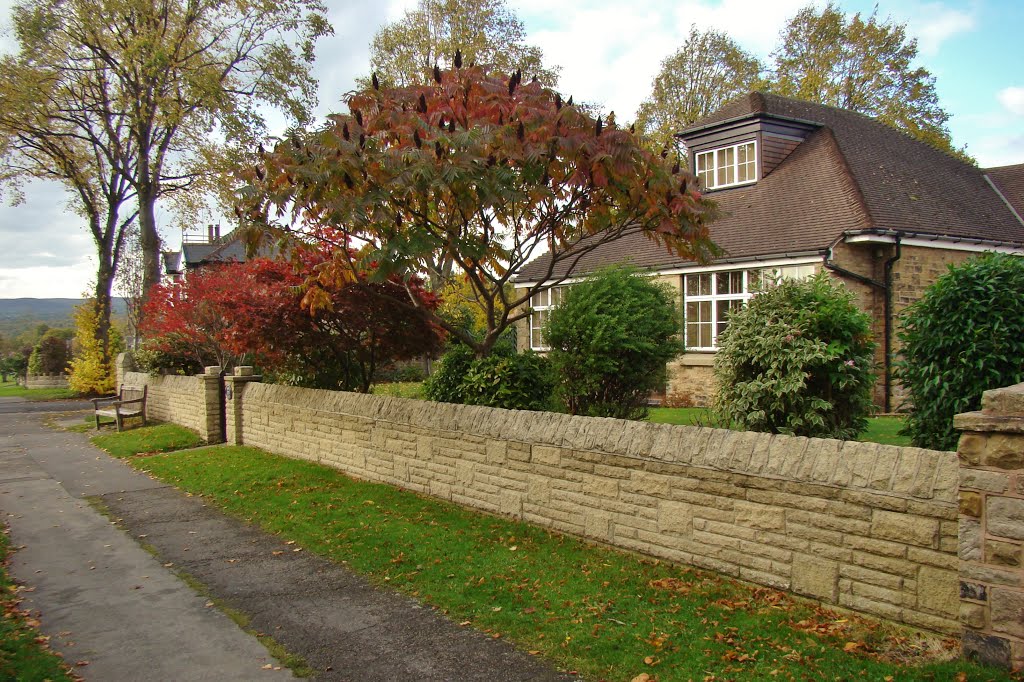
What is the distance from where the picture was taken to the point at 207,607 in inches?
227

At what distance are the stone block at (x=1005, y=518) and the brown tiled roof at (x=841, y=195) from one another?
10819mm

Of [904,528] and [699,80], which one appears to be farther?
[699,80]

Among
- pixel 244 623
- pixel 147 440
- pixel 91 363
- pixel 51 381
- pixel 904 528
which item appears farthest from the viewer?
pixel 51 381

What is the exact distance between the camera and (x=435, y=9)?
1171 inches

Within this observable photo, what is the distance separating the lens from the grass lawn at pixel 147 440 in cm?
1400

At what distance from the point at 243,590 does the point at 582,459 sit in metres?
3.04

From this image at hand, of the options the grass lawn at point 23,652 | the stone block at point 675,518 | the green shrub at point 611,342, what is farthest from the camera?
the green shrub at point 611,342

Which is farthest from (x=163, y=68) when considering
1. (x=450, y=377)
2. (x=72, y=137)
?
(x=450, y=377)

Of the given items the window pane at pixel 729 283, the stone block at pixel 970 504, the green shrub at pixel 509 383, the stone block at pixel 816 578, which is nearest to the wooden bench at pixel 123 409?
the green shrub at pixel 509 383

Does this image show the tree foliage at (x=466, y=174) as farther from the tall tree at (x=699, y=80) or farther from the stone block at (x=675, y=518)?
the tall tree at (x=699, y=80)

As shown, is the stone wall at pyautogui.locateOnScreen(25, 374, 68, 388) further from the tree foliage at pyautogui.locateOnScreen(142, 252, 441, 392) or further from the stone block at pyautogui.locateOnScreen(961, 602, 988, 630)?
the stone block at pyautogui.locateOnScreen(961, 602, 988, 630)

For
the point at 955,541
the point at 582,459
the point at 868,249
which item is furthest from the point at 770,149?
the point at 955,541

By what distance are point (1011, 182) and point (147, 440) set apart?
2180 cm

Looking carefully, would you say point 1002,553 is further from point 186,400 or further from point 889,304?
point 186,400
